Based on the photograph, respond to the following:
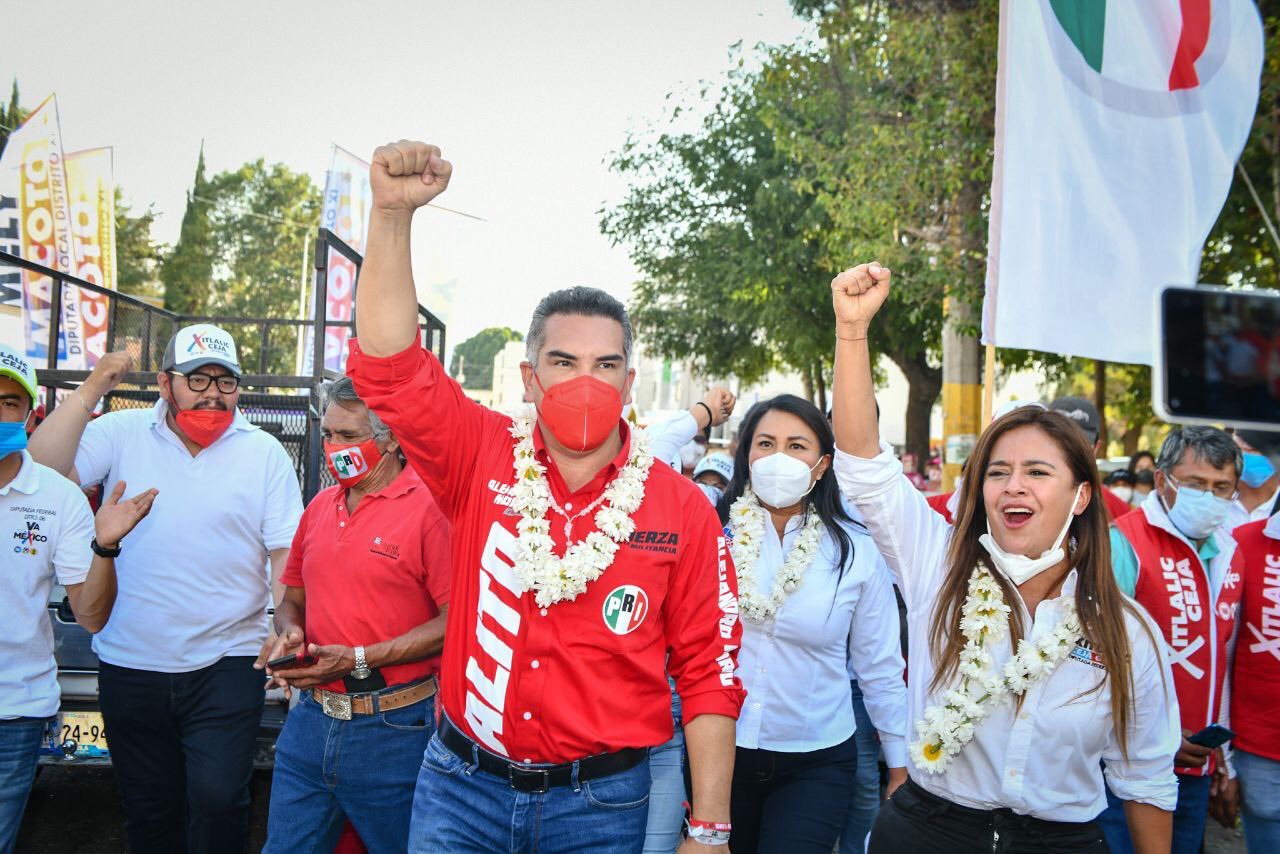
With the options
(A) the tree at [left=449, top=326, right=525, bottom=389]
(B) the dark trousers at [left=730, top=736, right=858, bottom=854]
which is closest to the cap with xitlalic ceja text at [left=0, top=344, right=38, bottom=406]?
(B) the dark trousers at [left=730, top=736, right=858, bottom=854]

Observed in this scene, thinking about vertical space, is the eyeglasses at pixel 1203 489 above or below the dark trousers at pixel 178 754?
above

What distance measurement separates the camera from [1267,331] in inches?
83.0

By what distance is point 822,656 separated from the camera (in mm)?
4121

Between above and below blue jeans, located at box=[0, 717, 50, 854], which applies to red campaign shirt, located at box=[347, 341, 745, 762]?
above

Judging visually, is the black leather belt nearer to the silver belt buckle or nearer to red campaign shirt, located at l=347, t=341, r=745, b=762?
red campaign shirt, located at l=347, t=341, r=745, b=762

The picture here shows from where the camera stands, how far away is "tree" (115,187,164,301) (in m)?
36.5

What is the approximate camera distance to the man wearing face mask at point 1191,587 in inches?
177

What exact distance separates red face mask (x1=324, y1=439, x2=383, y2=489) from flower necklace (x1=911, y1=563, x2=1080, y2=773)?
2200 mm

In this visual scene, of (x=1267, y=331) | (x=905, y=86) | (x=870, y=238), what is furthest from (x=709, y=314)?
(x=1267, y=331)

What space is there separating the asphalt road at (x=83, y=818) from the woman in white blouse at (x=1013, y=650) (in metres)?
3.85

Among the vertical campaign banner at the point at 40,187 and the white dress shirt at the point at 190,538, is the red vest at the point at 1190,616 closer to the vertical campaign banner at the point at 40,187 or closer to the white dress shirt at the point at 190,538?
the white dress shirt at the point at 190,538

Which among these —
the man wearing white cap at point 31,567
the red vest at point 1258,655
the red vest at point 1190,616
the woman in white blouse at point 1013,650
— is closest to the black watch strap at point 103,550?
the man wearing white cap at point 31,567

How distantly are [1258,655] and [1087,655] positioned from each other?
210cm

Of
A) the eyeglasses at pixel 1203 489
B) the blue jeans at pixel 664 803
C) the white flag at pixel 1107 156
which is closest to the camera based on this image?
the blue jeans at pixel 664 803
